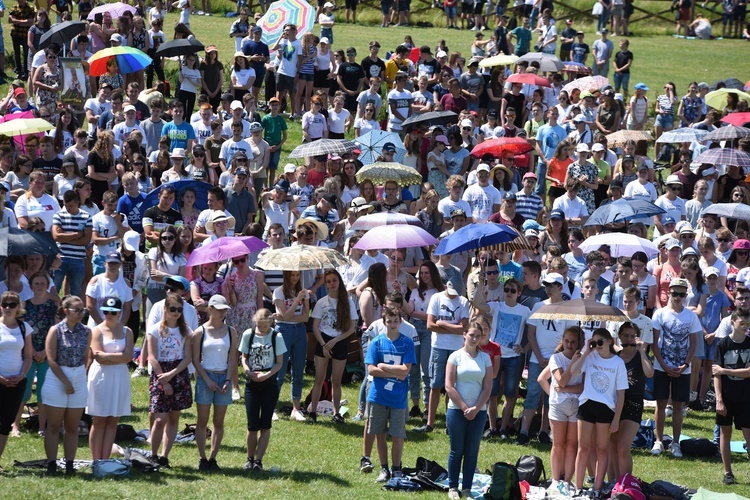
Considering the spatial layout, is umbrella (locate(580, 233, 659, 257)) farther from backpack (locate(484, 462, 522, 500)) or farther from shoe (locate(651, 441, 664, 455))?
backpack (locate(484, 462, 522, 500))

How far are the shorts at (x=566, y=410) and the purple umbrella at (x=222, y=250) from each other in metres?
3.79

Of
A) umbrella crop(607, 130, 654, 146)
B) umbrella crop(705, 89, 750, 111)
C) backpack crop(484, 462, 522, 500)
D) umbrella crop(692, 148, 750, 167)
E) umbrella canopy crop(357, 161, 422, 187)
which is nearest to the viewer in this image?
backpack crop(484, 462, 522, 500)

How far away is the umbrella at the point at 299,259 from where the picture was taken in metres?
11.9

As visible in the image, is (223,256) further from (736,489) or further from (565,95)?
(565,95)

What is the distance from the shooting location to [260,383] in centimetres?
1079

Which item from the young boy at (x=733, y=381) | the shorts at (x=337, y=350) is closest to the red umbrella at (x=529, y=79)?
the shorts at (x=337, y=350)

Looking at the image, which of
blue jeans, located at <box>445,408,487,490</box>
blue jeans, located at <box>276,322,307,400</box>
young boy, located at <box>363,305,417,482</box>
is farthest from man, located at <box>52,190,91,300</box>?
blue jeans, located at <box>445,408,487,490</box>

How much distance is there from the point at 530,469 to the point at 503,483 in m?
0.62

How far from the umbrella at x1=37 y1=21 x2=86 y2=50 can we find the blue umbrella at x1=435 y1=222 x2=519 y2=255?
11.3 meters

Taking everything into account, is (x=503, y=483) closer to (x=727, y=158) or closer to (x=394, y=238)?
(x=394, y=238)

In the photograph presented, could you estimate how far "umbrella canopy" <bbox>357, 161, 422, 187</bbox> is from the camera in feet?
52.9

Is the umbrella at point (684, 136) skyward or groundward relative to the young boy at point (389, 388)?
skyward

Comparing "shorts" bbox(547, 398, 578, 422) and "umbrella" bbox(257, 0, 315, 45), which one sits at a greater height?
"umbrella" bbox(257, 0, 315, 45)

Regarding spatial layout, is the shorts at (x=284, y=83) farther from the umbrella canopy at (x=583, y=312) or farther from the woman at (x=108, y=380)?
the woman at (x=108, y=380)
